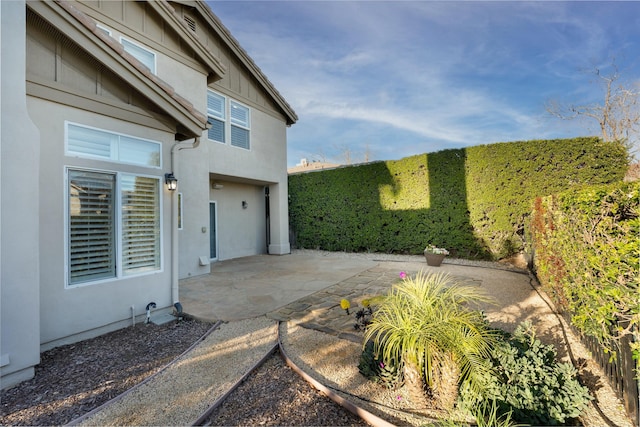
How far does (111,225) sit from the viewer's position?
15.3 feet

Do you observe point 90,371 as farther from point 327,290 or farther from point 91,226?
point 327,290

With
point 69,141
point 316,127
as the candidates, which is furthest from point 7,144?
point 316,127

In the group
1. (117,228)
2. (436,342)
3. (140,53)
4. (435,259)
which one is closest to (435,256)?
(435,259)

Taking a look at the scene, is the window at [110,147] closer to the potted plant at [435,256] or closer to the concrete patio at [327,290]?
the concrete patio at [327,290]

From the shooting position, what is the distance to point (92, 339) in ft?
14.1

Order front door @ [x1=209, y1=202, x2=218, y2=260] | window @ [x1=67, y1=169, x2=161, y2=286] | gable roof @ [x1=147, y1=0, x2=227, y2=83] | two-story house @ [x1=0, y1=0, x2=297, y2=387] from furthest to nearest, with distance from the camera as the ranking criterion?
front door @ [x1=209, y1=202, x2=218, y2=260] < gable roof @ [x1=147, y1=0, x2=227, y2=83] < window @ [x1=67, y1=169, x2=161, y2=286] < two-story house @ [x1=0, y1=0, x2=297, y2=387]

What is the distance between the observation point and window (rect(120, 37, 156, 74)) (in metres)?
7.29

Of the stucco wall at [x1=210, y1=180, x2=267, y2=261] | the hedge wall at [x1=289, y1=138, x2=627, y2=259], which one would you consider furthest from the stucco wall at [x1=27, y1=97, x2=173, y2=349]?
the hedge wall at [x1=289, y1=138, x2=627, y2=259]

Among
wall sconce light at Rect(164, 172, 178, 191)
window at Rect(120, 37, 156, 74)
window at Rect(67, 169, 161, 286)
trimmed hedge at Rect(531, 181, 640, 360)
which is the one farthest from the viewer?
window at Rect(120, 37, 156, 74)

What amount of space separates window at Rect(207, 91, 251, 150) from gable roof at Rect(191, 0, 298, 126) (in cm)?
145

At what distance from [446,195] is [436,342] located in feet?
30.7

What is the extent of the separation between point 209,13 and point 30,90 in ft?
25.2

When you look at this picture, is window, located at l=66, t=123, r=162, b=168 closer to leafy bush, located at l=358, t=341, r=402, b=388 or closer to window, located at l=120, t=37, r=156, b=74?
window, located at l=120, t=37, r=156, b=74

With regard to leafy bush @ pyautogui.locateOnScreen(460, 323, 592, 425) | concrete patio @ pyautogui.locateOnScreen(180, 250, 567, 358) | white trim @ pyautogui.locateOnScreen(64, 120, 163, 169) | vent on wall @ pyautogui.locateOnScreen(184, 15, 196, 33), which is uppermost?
vent on wall @ pyautogui.locateOnScreen(184, 15, 196, 33)
